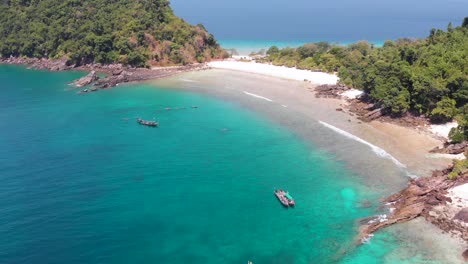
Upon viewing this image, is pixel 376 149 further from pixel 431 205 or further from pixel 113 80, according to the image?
pixel 113 80

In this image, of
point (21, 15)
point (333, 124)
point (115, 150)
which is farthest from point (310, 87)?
point (21, 15)

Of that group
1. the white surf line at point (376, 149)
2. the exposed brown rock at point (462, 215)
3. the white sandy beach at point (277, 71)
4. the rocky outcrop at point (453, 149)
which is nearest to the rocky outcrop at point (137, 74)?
the white sandy beach at point (277, 71)

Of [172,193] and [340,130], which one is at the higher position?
[340,130]

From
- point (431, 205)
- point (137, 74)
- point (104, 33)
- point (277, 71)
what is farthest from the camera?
point (104, 33)

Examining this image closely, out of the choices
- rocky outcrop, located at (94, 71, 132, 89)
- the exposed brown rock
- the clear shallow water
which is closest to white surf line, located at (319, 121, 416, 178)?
the clear shallow water

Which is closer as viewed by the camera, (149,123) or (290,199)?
(290,199)

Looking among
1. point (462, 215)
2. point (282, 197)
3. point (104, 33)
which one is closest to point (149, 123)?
point (282, 197)

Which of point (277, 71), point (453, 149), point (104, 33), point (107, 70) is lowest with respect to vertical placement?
point (453, 149)

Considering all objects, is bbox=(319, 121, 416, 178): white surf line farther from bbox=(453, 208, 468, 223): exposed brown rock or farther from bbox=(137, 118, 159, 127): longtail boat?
bbox=(137, 118, 159, 127): longtail boat
